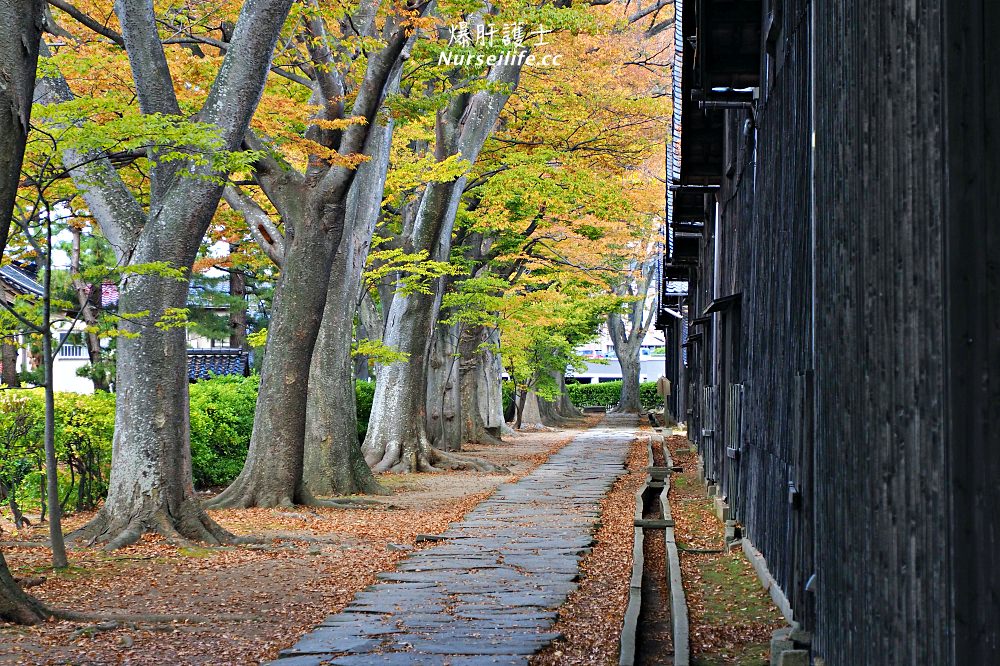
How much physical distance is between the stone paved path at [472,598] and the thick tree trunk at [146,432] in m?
2.77

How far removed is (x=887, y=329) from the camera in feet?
13.5

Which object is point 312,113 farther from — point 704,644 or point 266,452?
point 704,644

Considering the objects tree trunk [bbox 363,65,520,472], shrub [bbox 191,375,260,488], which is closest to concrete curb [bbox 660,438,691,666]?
shrub [bbox 191,375,260,488]

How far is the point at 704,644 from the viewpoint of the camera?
25.3 ft

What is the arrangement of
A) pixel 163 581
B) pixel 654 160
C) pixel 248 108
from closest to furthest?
1. pixel 163 581
2. pixel 248 108
3. pixel 654 160

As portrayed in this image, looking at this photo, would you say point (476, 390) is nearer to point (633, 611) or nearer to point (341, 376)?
point (341, 376)

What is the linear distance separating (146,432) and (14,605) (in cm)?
415

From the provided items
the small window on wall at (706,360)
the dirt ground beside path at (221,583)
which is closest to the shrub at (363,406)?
the small window on wall at (706,360)

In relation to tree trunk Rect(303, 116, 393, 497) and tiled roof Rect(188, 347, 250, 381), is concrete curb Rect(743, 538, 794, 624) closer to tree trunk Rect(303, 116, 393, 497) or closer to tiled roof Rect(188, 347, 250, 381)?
tree trunk Rect(303, 116, 393, 497)

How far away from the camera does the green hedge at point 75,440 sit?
540 inches

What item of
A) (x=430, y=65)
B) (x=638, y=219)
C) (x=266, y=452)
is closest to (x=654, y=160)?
(x=638, y=219)

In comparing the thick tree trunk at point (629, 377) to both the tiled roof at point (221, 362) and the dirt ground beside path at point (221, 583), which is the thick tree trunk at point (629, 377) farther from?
the dirt ground beside path at point (221, 583)

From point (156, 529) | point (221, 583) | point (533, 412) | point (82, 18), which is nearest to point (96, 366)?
point (82, 18)

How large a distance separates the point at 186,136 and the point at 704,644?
6464mm
